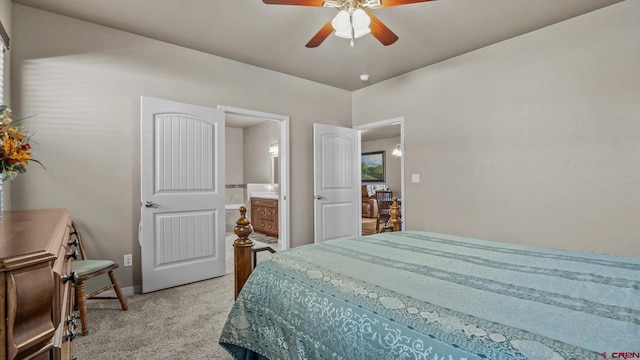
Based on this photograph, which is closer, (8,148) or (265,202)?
(8,148)

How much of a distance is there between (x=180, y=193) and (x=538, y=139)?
3.65 metres

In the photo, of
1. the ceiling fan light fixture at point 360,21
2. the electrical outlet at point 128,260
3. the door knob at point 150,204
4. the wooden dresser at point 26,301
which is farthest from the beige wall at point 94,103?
the wooden dresser at point 26,301

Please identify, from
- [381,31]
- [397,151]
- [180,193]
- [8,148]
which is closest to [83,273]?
[180,193]

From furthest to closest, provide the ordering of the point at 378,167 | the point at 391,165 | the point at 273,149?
the point at 378,167 < the point at 391,165 < the point at 273,149

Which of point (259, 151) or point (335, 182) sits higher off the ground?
point (259, 151)

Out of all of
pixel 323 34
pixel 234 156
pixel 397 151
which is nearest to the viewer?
pixel 323 34

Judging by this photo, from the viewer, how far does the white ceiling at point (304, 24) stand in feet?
8.48

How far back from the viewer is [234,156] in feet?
24.6

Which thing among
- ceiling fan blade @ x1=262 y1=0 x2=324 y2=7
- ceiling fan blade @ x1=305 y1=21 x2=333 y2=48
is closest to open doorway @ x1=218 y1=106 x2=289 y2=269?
ceiling fan blade @ x1=305 y1=21 x2=333 y2=48

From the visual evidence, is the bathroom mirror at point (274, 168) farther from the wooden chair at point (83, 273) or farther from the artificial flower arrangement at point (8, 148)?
the artificial flower arrangement at point (8, 148)

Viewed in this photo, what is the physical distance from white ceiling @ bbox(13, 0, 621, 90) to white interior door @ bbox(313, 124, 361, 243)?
3.71 feet

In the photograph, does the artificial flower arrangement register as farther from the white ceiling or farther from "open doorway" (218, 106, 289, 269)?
"open doorway" (218, 106, 289, 269)

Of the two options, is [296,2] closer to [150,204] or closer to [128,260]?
[150,204]

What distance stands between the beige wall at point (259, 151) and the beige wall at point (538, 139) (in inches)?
140
